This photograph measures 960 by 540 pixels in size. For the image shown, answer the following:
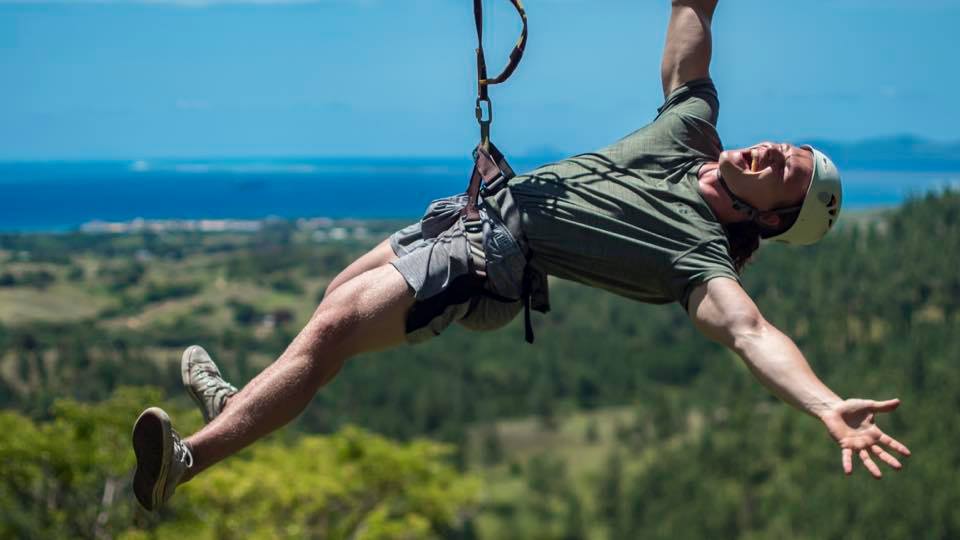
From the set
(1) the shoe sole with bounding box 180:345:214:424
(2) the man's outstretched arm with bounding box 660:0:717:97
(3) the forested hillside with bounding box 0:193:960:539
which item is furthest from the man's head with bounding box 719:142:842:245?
(3) the forested hillside with bounding box 0:193:960:539

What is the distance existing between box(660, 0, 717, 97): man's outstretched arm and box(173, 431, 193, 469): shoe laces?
2.39 m

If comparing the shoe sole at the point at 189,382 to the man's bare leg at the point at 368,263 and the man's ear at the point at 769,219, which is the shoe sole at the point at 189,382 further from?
the man's ear at the point at 769,219

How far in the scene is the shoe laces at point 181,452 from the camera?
411 cm

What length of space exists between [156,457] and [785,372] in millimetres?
2086

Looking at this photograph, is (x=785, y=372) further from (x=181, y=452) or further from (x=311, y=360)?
(x=181, y=452)

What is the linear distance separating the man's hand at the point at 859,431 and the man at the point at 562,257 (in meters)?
0.34

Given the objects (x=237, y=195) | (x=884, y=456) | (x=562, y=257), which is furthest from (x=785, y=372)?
(x=237, y=195)

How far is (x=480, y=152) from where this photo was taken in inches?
181

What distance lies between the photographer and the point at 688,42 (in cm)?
490

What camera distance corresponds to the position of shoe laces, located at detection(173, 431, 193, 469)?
411 cm

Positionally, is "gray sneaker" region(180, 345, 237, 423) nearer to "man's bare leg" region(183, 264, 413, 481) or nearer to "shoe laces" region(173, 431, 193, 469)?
"man's bare leg" region(183, 264, 413, 481)

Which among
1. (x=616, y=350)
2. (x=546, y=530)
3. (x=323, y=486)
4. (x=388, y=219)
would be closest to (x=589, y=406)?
(x=616, y=350)

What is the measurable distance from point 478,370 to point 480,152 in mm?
86078

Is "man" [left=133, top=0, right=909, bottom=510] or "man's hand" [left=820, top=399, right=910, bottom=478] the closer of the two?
"man's hand" [left=820, top=399, right=910, bottom=478]
